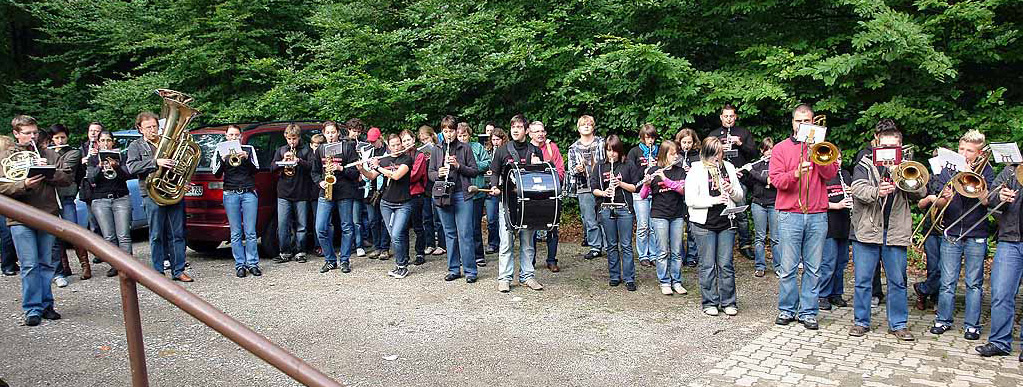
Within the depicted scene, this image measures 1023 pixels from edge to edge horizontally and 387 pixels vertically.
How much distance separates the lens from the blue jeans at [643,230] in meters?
9.39

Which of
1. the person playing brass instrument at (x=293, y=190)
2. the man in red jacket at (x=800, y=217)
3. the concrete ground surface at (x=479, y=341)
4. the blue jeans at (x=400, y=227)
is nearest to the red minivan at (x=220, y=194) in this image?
the person playing brass instrument at (x=293, y=190)

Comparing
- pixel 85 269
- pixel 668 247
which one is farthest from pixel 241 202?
pixel 668 247

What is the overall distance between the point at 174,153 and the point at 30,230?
1804 millimetres

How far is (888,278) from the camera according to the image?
6.77 meters

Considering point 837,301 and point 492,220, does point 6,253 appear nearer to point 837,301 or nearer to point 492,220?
point 492,220

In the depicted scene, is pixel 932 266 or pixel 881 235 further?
pixel 932 266

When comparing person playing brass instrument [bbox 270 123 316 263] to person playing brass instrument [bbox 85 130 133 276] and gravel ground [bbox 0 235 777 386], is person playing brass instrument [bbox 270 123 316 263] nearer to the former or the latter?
gravel ground [bbox 0 235 777 386]

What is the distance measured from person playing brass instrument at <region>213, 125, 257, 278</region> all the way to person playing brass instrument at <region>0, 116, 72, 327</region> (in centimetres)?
204

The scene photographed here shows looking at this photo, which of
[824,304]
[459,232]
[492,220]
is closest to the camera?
[824,304]

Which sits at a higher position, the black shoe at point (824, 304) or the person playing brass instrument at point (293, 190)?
the person playing brass instrument at point (293, 190)

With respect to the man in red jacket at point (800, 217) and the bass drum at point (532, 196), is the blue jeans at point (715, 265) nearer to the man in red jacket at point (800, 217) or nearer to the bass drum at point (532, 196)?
the man in red jacket at point (800, 217)

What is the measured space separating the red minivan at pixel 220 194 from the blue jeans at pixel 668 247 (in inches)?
201

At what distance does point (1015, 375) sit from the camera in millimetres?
5668

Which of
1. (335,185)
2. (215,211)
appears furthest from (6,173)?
(335,185)
